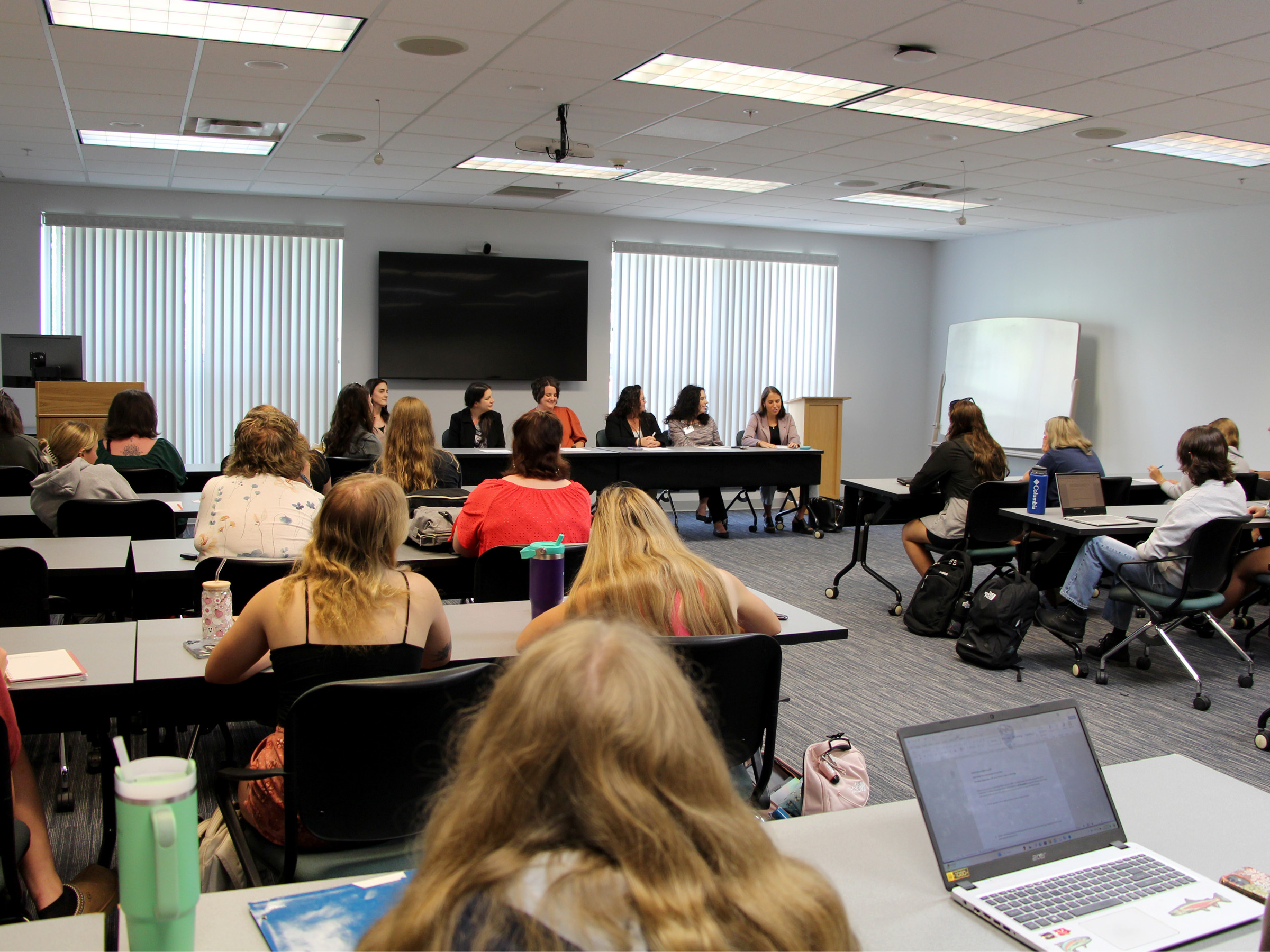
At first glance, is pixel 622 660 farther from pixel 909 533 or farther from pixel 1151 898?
pixel 909 533

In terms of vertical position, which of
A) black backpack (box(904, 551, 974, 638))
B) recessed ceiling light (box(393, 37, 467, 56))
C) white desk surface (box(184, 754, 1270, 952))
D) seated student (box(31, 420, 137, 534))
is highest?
recessed ceiling light (box(393, 37, 467, 56))

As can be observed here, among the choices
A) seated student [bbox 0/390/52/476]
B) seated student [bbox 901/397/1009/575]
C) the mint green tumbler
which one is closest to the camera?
the mint green tumbler

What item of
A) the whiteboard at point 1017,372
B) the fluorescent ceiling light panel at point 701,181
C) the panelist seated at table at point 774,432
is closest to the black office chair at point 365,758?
the fluorescent ceiling light panel at point 701,181

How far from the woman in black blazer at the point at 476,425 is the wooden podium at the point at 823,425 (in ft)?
10.7

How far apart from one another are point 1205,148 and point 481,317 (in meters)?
6.13

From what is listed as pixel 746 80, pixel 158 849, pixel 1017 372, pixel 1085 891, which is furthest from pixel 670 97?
pixel 1017 372

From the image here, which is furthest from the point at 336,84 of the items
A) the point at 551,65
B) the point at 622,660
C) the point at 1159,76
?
the point at 622,660

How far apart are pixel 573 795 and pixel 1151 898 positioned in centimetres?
102

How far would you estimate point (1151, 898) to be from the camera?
55.8 inches

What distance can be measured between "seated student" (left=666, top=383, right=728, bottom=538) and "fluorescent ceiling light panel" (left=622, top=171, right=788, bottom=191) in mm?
1790

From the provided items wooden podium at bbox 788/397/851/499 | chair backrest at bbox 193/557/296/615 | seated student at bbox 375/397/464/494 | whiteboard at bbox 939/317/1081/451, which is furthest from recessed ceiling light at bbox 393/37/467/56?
whiteboard at bbox 939/317/1081/451

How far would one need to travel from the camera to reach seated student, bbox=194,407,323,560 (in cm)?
337

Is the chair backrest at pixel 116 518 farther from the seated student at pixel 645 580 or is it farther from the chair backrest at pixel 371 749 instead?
the chair backrest at pixel 371 749

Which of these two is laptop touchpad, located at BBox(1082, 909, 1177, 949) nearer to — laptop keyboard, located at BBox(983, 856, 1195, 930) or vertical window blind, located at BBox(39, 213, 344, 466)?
laptop keyboard, located at BBox(983, 856, 1195, 930)
